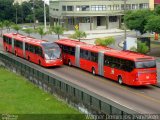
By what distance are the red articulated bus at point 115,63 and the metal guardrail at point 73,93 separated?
4.12m

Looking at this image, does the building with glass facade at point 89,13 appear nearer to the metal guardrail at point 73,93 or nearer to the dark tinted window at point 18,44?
the dark tinted window at point 18,44

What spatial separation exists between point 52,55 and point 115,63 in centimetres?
1146

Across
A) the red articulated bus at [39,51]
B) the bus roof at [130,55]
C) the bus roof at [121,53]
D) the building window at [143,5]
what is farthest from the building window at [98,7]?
the bus roof at [130,55]

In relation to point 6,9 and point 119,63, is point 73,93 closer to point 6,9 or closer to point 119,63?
point 119,63

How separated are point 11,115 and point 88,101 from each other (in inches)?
230

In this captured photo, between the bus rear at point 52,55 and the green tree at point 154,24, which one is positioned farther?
the green tree at point 154,24

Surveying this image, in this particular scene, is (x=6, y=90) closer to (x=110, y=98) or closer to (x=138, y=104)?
(x=110, y=98)

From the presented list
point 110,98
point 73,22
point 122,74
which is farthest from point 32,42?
point 73,22

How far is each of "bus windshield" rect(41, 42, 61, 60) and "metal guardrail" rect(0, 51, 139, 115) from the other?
361cm

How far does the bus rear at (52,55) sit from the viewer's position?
4978 cm

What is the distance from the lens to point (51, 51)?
4991 centimetres

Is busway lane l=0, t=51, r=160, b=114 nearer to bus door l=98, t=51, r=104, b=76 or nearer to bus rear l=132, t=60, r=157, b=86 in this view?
bus door l=98, t=51, r=104, b=76

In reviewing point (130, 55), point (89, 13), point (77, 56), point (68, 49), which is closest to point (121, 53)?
point (130, 55)

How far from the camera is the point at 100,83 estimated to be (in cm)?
4094
